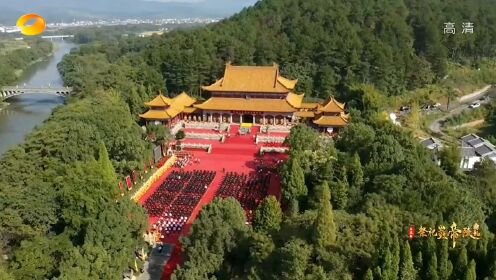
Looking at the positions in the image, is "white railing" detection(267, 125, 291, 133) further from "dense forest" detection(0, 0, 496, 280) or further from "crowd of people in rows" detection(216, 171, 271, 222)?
"crowd of people in rows" detection(216, 171, 271, 222)

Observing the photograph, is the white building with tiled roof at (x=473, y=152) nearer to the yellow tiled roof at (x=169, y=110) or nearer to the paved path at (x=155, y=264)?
the yellow tiled roof at (x=169, y=110)

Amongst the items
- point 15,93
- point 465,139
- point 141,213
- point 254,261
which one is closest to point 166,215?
point 141,213

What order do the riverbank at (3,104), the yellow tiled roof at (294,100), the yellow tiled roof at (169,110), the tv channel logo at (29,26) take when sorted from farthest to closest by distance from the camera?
the riverbank at (3,104) → the yellow tiled roof at (294,100) → the yellow tiled roof at (169,110) → the tv channel logo at (29,26)

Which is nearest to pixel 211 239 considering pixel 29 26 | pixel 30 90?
pixel 29 26

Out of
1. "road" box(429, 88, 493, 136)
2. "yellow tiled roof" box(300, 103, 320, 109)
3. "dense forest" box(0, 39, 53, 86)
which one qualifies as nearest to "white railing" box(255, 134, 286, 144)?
"yellow tiled roof" box(300, 103, 320, 109)

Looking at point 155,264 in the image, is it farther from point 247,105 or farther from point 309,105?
point 309,105

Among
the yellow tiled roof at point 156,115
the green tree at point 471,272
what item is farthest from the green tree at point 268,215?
the yellow tiled roof at point 156,115
